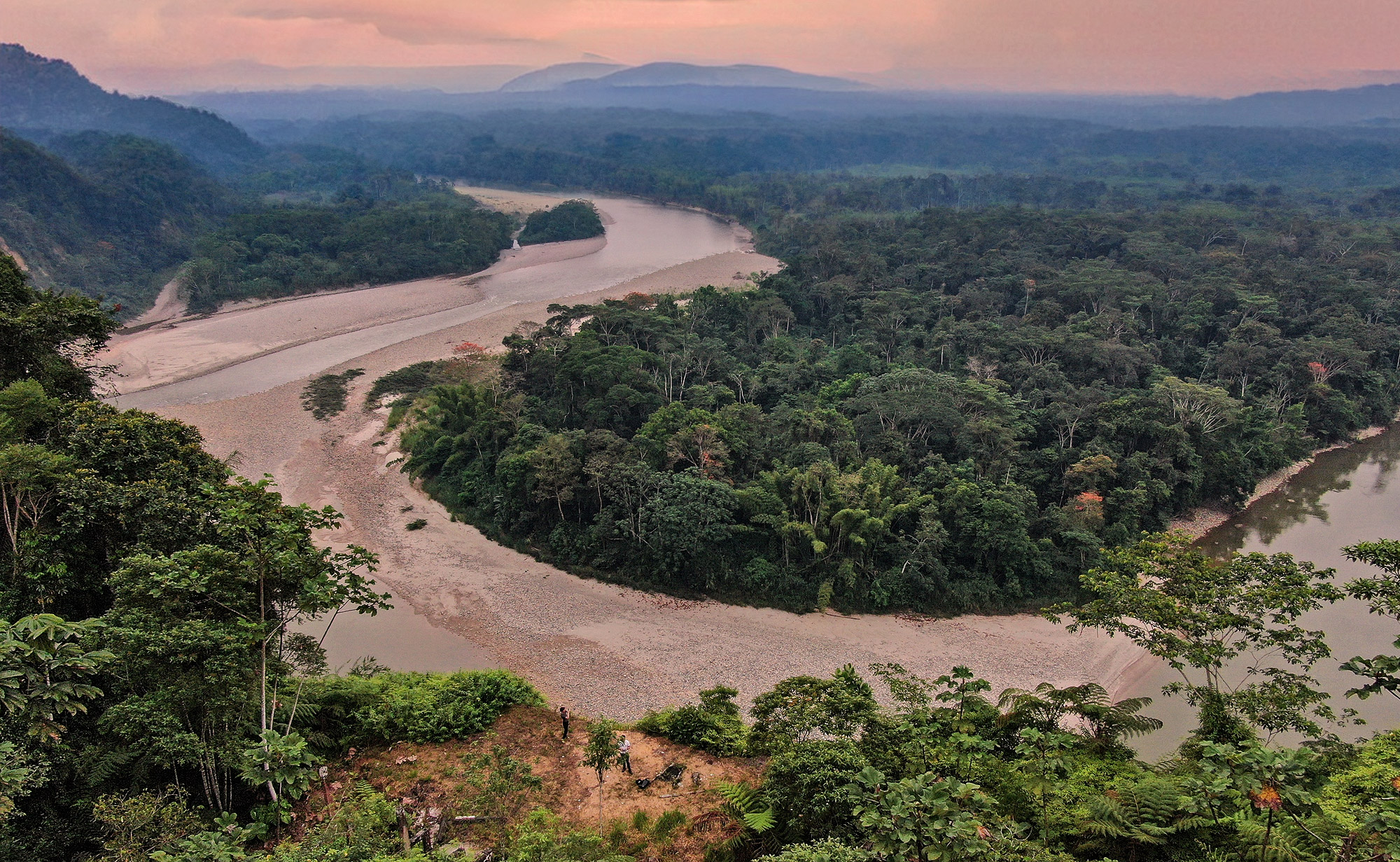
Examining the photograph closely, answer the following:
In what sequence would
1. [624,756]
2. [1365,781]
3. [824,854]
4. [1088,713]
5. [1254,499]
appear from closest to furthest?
1. [824,854]
2. [1365,781]
3. [1088,713]
4. [624,756]
5. [1254,499]

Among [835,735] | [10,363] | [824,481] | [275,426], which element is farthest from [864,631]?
[275,426]

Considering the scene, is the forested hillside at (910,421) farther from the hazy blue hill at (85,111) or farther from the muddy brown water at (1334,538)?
the hazy blue hill at (85,111)

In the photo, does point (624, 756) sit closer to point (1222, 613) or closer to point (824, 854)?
point (824, 854)

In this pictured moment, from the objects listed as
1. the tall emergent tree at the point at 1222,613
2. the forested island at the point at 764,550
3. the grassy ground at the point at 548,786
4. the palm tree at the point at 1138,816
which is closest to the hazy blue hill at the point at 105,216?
the forested island at the point at 764,550

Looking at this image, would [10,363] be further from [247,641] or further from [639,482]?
[639,482]

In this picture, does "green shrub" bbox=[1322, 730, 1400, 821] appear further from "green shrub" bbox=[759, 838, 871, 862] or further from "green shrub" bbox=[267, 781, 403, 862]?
"green shrub" bbox=[267, 781, 403, 862]

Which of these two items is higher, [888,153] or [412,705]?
[888,153]

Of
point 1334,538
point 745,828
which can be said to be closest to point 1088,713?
point 745,828
